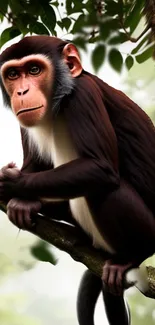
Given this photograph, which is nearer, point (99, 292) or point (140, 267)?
point (140, 267)

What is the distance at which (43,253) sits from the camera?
1.90 m

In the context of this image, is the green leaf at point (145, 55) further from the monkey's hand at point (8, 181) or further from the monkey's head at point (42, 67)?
the monkey's hand at point (8, 181)

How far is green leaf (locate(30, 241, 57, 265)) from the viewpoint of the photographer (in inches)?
73.7

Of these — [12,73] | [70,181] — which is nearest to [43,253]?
[70,181]

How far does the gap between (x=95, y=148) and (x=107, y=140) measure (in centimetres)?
4

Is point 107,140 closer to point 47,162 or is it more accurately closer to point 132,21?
point 47,162

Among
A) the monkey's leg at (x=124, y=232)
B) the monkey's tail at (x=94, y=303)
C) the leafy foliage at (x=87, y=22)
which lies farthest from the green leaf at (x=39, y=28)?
the monkey's tail at (x=94, y=303)

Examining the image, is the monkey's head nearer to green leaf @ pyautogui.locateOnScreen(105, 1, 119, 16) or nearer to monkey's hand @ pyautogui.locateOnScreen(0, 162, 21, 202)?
monkey's hand @ pyautogui.locateOnScreen(0, 162, 21, 202)

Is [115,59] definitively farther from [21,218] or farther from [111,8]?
[21,218]

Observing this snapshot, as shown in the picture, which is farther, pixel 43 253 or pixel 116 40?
pixel 116 40

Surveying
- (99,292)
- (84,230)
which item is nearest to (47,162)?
(84,230)

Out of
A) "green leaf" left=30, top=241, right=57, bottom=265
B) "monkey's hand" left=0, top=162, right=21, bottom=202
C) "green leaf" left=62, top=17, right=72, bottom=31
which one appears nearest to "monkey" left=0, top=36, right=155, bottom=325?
"monkey's hand" left=0, top=162, right=21, bottom=202

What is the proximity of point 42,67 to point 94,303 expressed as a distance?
24.6 inches

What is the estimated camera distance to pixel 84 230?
1.96 meters
